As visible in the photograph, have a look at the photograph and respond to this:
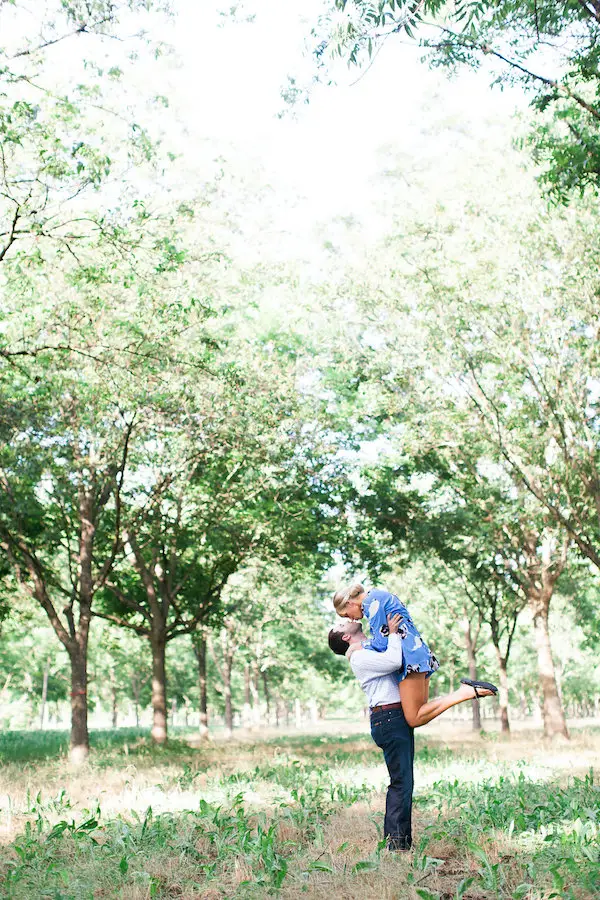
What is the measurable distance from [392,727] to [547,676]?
53.1 feet

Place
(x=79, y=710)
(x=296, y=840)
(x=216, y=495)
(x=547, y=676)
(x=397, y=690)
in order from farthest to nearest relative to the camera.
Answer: (x=547, y=676) → (x=216, y=495) → (x=79, y=710) → (x=296, y=840) → (x=397, y=690)

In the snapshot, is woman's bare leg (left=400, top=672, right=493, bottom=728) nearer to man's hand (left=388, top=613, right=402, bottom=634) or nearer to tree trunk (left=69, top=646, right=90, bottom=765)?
man's hand (left=388, top=613, right=402, bottom=634)

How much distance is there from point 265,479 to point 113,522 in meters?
4.19

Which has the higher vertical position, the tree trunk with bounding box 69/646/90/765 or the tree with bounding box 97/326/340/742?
the tree with bounding box 97/326/340/742

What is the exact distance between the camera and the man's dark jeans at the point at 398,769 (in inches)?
230

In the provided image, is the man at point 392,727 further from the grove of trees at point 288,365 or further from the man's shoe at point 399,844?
the grove of trees at point 288,365

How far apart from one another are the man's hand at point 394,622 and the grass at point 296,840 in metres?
1.57

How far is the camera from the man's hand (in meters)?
5.87

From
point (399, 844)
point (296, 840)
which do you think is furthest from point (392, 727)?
point (296, 840)

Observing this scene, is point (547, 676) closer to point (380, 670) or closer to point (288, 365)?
point (288, 365)

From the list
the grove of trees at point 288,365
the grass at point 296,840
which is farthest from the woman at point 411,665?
the grove of trees at point 288,365

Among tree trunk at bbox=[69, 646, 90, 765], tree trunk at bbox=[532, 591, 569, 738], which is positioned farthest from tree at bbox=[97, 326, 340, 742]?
tree trunk at bbox=[532, 591, 569, 738]

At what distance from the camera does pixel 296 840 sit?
6.63 metres

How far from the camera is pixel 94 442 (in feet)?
49.7
